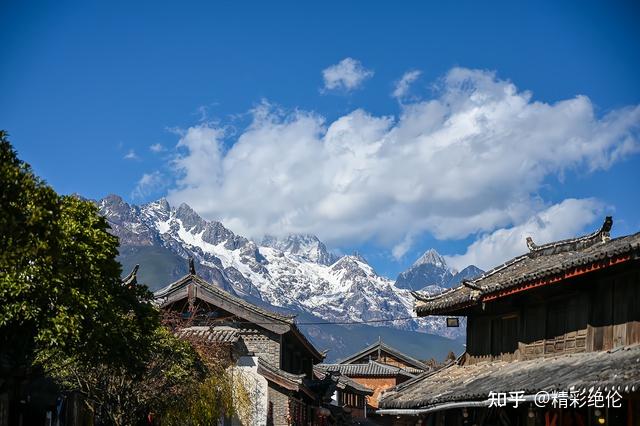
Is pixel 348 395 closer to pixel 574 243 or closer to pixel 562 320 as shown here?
pixel 574 243

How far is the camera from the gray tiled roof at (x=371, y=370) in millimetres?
84500

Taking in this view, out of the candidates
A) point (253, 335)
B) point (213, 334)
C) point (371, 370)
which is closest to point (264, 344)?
point (253, 335)

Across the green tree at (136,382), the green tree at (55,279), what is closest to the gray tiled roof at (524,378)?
the green tree at (136,382)

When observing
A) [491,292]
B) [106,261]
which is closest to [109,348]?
[106,261]

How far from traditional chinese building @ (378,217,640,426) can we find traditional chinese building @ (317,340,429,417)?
53.7 meters

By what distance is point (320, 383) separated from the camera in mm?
44062

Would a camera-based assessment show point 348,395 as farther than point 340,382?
Yes

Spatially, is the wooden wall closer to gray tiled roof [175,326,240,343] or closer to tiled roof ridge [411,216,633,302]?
tiled roof ridge [411,216,633,302]

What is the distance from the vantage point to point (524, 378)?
19.1m

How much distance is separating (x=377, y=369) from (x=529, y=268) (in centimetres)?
6357

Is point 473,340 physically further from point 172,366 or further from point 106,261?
point 106,261

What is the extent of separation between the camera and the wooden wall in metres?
17.6

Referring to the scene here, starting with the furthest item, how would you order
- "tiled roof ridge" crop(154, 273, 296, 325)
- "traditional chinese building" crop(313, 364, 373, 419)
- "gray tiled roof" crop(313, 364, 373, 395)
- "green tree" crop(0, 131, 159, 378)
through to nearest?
"traditional chinese building" crop(313, 364, 373, 419) → "gray tiled roof" crop(313, 364, 373, 395) → "tiled roof ridge" crop(154, 273, 296, 325) → "green tree" crop(0, 131, 159, 378)

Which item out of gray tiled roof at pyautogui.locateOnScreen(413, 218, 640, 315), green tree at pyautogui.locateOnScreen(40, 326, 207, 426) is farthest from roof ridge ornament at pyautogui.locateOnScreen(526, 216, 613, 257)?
green tree at pyautogui.locateOnScreen(40, 326, 207, 426)
